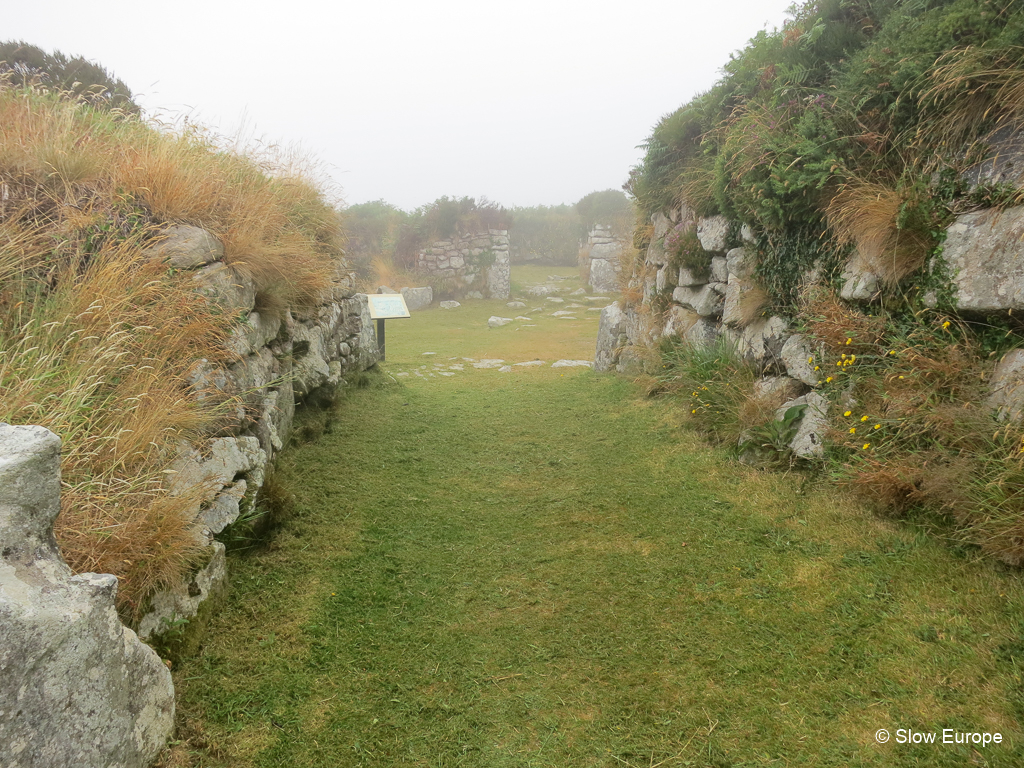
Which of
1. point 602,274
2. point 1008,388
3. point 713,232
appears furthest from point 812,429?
point 602,274

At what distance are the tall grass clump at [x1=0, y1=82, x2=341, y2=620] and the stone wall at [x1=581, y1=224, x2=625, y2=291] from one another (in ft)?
53.4

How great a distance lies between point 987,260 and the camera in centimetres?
330

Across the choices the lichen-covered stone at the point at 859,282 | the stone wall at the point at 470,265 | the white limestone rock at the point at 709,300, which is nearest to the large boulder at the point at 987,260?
the lichen-covered stone at the point at 859,282

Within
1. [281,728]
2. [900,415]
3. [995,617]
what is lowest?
[281,728]

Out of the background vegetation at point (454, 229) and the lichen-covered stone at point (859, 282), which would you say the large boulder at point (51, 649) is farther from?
the background vegetation at point (454, 229)

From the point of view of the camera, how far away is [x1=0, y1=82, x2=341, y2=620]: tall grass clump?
240 cm

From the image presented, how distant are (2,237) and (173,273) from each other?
88 cm

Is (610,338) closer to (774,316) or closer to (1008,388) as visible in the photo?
(774,316)

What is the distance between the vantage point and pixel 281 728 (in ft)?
7.45

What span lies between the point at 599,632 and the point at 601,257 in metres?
21.1

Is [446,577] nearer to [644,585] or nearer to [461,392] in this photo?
[644,585]

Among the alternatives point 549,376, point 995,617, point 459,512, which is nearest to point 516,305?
point 549,376

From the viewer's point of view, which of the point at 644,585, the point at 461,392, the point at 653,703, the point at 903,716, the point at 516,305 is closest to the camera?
the point at 903,716

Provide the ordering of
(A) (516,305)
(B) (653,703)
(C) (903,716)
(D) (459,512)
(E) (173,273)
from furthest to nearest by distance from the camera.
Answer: (A) (516,305) → (D) (459,512) → (E) (173,273) → (B) (653,703) → (C) (903,716)
